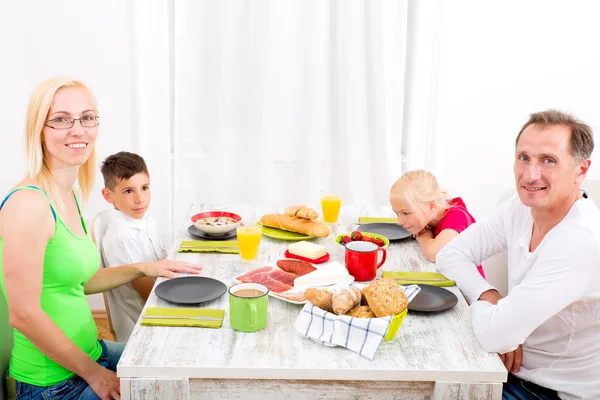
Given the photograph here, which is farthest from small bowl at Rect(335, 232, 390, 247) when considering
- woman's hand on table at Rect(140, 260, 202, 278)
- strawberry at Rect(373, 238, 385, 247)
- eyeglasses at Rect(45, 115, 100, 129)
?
eyeglasses at Rect(45, 115, 100, 129)


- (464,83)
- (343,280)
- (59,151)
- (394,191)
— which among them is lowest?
(343,280)

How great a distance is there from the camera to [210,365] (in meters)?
1.40

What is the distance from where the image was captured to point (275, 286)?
5.91ft

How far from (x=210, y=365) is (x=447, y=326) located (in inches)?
23.1

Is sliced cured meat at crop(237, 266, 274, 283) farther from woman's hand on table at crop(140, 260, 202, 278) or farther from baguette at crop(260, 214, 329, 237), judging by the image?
baguette at crop(260, 214, 329, 237)

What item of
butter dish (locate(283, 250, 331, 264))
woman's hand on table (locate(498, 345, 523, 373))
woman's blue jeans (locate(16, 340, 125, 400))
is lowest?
woman's blue jeans (locate(16, 340, 125, 400))

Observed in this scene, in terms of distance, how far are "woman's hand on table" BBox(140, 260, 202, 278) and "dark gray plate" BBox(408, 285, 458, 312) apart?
636mm

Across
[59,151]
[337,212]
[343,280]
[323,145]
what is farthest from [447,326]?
[323,145]

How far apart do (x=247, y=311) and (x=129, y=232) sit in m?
0.88

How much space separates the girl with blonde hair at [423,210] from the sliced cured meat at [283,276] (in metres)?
0.51

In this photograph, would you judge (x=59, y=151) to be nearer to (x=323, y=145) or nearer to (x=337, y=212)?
(x=337, y=212)

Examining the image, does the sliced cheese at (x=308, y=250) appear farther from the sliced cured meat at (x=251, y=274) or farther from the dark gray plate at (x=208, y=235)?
the dark gray plate at (x=208, y=235)

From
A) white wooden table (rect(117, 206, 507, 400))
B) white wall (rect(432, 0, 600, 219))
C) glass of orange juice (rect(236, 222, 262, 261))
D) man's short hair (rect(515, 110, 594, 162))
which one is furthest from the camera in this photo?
white wall (rect(432, 0, 600, 219))

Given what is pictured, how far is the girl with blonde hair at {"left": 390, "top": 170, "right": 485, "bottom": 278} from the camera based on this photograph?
2.20m
